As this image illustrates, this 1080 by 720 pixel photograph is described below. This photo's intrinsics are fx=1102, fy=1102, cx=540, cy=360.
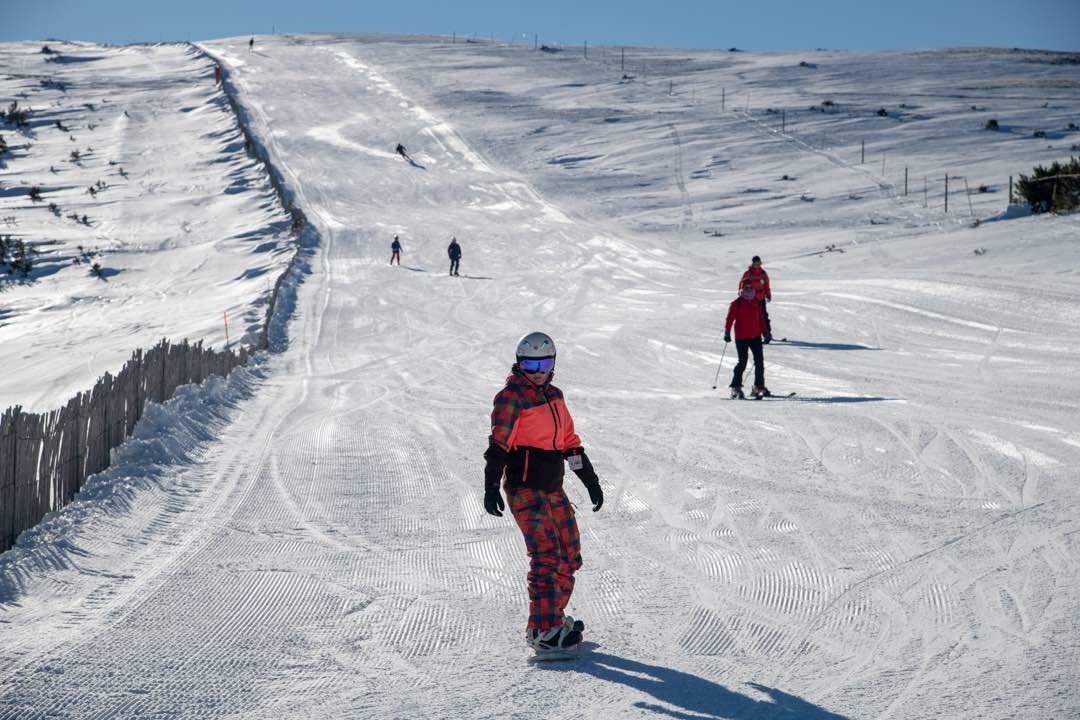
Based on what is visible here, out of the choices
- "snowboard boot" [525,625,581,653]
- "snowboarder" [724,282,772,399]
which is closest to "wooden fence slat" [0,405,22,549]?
"snowboard boot" [525,625,581,653]

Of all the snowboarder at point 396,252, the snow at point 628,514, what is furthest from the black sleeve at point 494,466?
the snowboarder at point 396,252

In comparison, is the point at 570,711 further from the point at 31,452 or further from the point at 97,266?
the point at 97,266

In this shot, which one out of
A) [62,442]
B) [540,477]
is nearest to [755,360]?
[62,442]

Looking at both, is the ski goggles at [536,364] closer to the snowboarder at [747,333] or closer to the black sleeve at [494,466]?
the black sleeve at [494,466]

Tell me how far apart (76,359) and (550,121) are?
41.2 metres

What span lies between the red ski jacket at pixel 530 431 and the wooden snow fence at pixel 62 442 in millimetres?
3631

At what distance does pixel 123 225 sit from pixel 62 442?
37270 millimetres

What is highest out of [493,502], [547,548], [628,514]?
[493,502]

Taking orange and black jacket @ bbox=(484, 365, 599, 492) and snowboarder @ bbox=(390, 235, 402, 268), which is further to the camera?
snowboarder @ bbox=(390, 235, 402, 268)

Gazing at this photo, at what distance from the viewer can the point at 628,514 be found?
348 inches

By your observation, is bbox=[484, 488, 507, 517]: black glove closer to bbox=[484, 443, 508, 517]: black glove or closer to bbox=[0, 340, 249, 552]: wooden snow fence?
bbox=[484, 443, 508, 517]: black glove

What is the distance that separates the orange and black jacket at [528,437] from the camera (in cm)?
561

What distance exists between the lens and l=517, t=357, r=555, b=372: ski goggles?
5605 mm

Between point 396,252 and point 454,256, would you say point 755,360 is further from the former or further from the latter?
point 396,252
